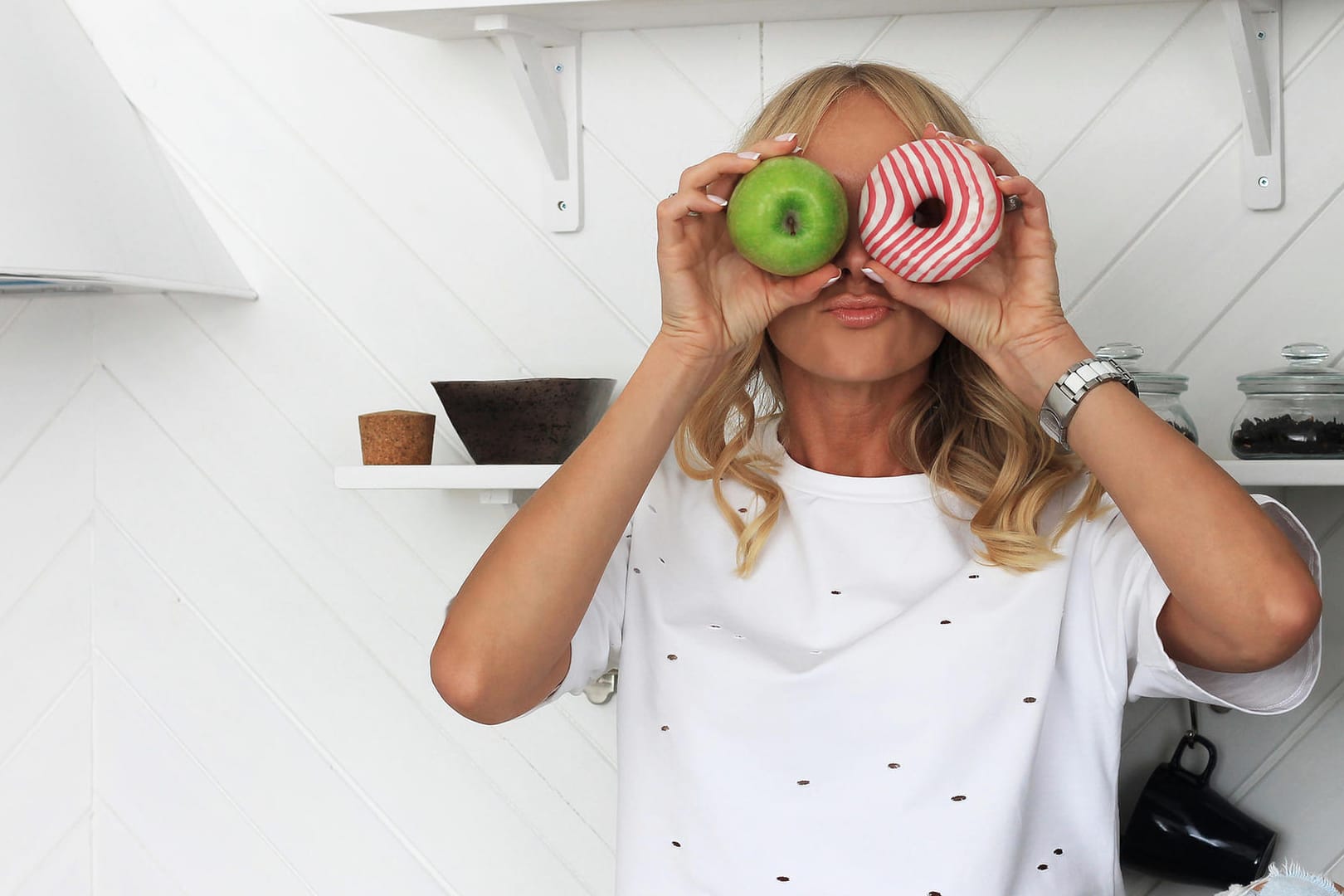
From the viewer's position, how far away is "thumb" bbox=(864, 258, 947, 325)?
0.93 metres

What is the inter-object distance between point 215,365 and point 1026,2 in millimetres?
1086

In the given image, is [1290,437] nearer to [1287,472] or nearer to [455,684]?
[1287,472]

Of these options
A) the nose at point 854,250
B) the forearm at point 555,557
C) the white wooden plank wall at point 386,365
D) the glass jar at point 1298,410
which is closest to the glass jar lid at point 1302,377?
the glass jar at point 1298,410

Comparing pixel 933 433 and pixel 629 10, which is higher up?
pixel 629 10

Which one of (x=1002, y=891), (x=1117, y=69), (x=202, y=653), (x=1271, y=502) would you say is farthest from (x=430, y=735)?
(x=1117, y=69)

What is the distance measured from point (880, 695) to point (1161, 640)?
0.23m

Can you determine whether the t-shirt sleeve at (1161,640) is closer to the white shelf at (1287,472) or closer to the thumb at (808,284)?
the white shelf at (1287,472)

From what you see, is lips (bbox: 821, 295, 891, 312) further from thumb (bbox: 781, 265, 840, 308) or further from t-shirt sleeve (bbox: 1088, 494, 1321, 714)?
t-shirt sleeve (bbox: 1088, 494, 1321, 714)

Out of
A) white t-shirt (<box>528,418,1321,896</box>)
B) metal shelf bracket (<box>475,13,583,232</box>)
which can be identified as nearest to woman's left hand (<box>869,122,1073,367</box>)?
white t-shirt (<box>528,418,1321,896</box>)

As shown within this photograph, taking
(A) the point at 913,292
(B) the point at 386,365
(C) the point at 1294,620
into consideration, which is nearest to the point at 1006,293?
(A) the point at 913,292

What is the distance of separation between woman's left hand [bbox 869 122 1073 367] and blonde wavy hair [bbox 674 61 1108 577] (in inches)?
2.7

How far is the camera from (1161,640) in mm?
930

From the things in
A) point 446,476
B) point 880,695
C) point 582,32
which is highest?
point 582,32

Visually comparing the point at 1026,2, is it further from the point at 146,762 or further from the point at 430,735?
the point at 146,762
